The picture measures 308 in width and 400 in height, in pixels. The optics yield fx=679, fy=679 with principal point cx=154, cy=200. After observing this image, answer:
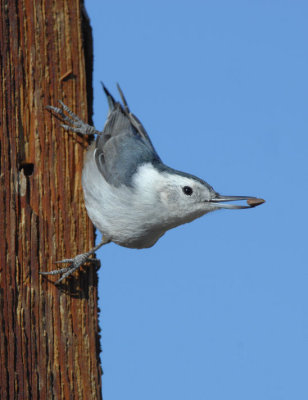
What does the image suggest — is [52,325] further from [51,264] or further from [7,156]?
[7,156]

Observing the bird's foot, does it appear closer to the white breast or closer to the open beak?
the white breast

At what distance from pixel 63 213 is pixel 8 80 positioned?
561 millimetres

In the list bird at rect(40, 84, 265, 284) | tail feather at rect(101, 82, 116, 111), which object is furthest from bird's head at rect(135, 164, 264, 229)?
tail feather at rect(101, 82, 116, 111)

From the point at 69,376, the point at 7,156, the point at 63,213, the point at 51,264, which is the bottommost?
the point at 69,376

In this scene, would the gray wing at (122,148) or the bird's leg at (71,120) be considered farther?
the gray wing at (122,148)

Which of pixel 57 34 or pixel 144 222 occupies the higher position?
pixel 57 34

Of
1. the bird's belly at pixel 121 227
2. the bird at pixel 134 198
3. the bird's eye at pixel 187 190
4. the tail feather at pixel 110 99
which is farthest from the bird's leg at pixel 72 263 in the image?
the tail feather at pixel 110 99

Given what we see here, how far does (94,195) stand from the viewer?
2.74 meters

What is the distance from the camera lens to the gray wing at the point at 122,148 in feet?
9.25

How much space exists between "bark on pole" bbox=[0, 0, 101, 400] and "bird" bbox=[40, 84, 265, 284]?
0.05 metres

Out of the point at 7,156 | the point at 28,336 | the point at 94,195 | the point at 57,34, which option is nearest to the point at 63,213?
the point at 94,195

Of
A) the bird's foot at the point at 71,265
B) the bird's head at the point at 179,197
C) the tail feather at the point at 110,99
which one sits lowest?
the bird's foot at the point at 71,265

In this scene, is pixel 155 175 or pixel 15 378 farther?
pixel 155 175

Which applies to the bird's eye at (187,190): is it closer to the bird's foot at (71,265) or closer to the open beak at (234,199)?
the open beak at (234,199)
